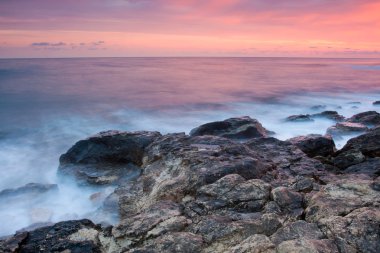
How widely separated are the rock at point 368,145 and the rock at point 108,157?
17.2 feet

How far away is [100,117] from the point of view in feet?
67.3

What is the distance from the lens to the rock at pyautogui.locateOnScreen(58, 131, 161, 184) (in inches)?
376

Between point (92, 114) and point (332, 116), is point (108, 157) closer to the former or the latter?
point (92, 114)

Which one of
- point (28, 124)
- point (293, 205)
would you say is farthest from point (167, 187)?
point (28, 124)

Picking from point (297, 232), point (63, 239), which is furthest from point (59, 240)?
point (297, 232)

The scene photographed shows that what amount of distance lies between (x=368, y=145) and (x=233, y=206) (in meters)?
4.97

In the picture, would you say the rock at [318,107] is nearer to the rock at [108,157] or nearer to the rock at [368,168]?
the rock at [108,157]

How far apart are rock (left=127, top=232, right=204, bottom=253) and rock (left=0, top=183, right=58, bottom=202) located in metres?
6.01

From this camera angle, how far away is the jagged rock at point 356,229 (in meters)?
3.96

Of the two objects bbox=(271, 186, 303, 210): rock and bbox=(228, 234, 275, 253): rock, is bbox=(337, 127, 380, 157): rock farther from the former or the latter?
bbox=(228, 234, 275, 253): rock

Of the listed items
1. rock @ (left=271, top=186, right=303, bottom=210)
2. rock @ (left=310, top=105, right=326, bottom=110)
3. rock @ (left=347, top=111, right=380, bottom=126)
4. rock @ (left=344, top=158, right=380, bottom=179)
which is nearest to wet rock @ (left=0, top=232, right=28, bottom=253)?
rock @ (left=271, top=186, right=303, bottom=210)


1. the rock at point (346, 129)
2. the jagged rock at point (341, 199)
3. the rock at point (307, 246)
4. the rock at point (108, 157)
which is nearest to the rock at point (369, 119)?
the rock at point (346, 129)

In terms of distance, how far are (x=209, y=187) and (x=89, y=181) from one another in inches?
198

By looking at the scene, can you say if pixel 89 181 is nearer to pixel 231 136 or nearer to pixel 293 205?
pixel 231 136
